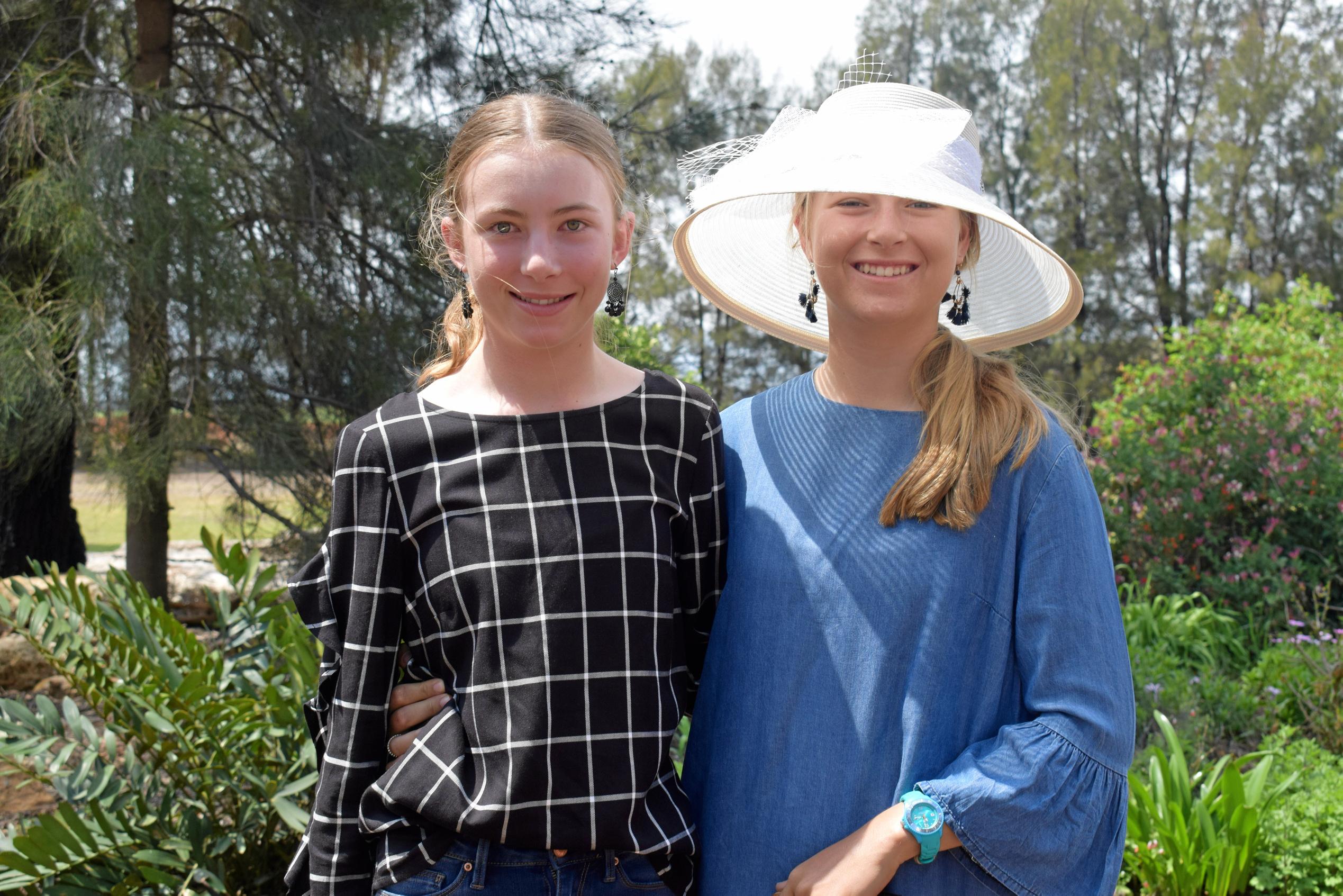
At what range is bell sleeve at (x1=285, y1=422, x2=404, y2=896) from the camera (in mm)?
1320

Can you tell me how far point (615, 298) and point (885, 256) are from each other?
40 centimetres

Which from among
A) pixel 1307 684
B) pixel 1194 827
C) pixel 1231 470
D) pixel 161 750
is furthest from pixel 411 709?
pixel 1231 470

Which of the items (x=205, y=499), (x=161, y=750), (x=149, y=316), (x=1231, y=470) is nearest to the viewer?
(x=161, y=750)

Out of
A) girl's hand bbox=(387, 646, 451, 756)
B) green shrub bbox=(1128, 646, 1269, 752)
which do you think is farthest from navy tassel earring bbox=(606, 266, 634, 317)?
green shrub bbox=(1128, 646, 1269, 752)

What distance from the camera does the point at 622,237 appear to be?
1.50 m

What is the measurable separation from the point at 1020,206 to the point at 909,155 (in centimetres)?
1915

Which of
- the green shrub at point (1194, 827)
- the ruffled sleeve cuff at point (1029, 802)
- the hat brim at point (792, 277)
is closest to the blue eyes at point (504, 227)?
the hat brim at point (792, 277)

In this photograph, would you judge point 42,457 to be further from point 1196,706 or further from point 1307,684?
point 1307,684

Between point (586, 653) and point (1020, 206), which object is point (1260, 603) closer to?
point (586, 653)

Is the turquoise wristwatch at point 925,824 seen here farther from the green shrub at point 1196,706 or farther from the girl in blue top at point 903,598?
the green shrub at point 1196,706

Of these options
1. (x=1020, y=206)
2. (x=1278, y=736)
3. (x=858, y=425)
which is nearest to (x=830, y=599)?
(x=858, y=425)

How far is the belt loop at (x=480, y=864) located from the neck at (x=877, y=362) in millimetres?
746

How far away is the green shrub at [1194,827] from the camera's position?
255 cm

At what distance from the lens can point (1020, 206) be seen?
19.1 m
